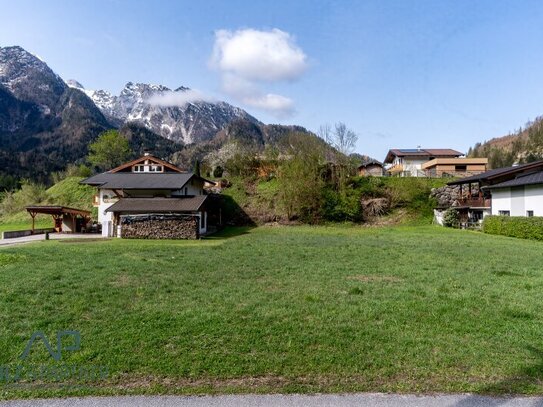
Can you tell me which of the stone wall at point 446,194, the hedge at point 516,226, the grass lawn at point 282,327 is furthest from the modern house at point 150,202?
the stone wall at point 446,194

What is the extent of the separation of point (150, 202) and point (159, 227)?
3711mm

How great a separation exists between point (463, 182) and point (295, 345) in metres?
35.2

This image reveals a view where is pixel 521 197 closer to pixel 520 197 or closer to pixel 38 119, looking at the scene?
pixel 520 197

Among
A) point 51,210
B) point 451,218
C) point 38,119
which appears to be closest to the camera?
point 51,210

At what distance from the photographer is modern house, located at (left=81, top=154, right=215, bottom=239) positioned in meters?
25.3

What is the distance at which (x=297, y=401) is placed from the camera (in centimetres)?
354

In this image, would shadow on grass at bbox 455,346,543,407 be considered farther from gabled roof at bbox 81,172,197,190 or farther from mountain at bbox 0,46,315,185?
mountain at bbox 0,46,315,185

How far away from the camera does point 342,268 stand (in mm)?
11109

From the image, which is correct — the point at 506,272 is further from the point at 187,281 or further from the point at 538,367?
the point at 187,281

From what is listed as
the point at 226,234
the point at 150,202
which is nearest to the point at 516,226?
the point at 226,234

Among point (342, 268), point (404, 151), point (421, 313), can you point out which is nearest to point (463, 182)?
point (404, 151)

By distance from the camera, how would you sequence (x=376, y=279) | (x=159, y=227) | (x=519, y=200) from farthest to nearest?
(x=519, y=200) < (x=159, y=227) < (x=376, y=279)

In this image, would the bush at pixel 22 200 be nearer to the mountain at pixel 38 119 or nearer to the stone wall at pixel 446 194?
the mountain at pixel 38 119

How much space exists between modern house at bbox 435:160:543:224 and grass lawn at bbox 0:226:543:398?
18.8m
